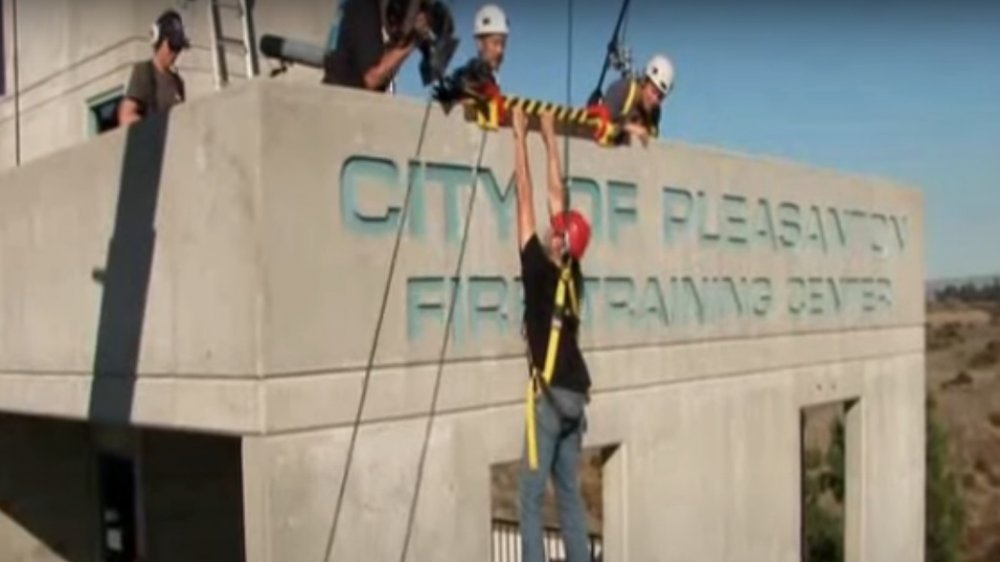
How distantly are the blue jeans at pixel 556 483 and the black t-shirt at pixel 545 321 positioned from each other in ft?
0.32

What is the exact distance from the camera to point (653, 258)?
8.17m

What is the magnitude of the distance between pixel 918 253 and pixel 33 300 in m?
9.14

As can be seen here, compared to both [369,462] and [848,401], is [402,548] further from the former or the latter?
[848,401]

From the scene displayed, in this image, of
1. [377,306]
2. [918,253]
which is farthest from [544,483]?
[918,253]

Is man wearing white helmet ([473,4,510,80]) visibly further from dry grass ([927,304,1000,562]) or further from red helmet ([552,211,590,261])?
dry grass ([927,304,1000,562])

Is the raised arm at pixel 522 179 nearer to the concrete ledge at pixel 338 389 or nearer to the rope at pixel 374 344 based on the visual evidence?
the rope at pixel 374 344

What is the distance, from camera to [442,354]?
21.2ft

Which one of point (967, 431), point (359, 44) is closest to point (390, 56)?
point (359, 44)

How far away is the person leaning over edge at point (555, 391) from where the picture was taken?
6582 mm

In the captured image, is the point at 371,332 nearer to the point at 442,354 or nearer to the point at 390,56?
the point at 442,354

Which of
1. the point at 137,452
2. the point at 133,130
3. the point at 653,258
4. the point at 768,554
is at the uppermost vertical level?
the point at 133,130

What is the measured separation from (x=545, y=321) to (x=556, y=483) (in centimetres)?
93

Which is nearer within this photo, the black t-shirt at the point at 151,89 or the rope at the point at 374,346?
the rope at the point at 374,346

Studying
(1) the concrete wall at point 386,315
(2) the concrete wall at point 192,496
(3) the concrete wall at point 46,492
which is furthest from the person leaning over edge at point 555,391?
(3) the concrete wall at point 46,492
